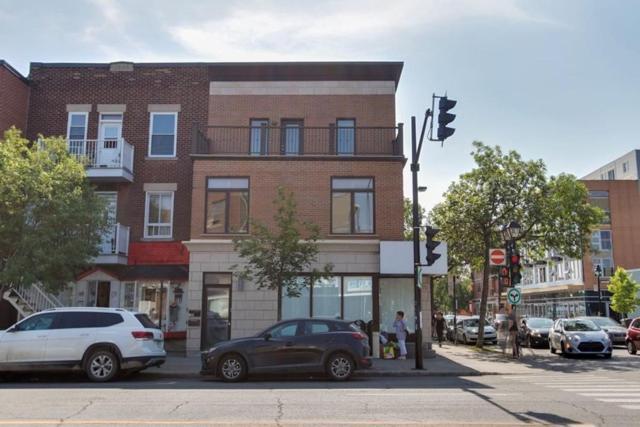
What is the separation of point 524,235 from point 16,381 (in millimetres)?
17996

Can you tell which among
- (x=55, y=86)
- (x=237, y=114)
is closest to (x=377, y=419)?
(x=237, y=114)

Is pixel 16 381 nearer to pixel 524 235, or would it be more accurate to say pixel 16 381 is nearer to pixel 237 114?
pixel 237 114

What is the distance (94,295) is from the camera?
69.6 ft

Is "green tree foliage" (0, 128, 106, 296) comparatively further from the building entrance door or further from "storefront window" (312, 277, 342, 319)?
"storefront window" (312, 277, 342, 319)

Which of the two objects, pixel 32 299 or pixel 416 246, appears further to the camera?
pixel 32 299

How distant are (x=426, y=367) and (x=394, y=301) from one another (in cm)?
384

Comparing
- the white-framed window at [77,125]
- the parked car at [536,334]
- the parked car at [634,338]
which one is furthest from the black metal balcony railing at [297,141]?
the parked car at [634,338]

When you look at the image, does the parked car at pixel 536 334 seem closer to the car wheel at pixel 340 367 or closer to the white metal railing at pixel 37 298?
the car wheel at pixel 340 367

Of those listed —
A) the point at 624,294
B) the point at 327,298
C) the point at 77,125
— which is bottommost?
the point at 327,298

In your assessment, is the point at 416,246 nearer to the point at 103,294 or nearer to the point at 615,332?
the point at 103,294

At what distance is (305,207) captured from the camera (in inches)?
788

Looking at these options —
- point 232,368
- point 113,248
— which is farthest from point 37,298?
point 232,368

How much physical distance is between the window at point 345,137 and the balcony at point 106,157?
7696mm

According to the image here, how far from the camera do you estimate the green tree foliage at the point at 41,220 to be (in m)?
16.0
